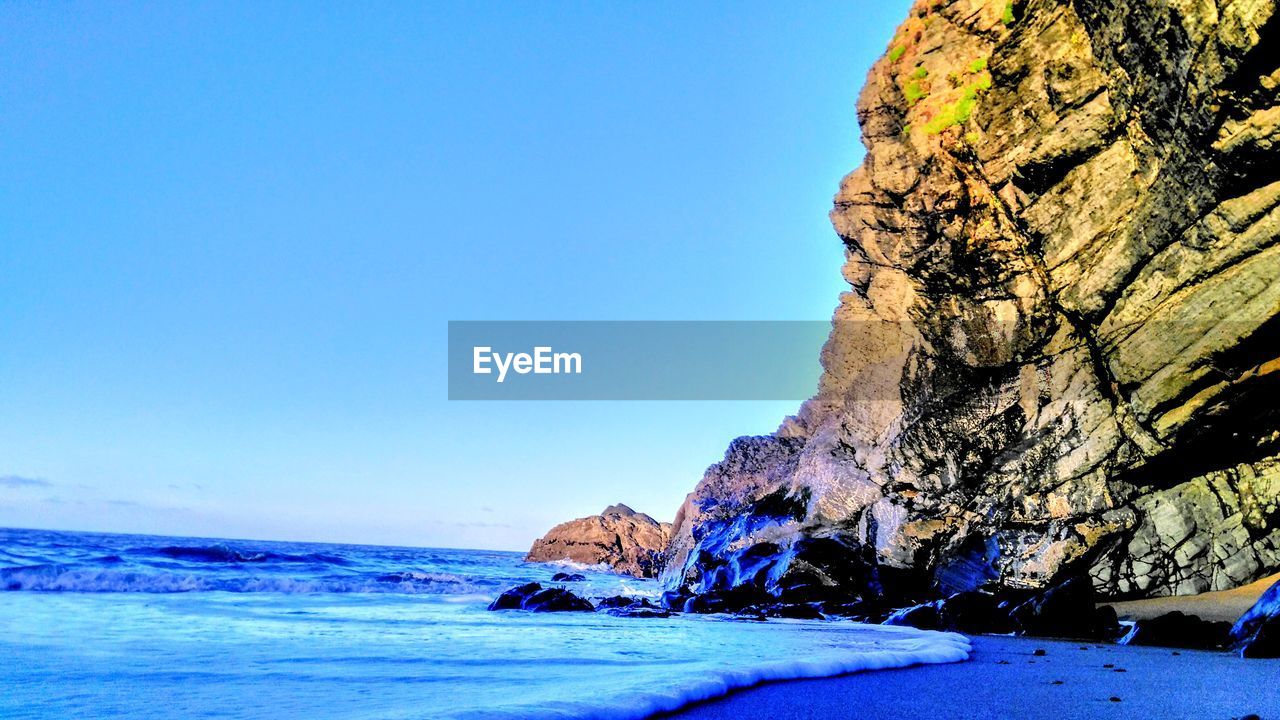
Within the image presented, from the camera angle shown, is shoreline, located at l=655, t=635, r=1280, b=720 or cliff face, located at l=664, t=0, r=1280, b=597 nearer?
shoreline, located at l=655, t=635, r=1280, b=720

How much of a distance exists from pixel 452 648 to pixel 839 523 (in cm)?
1346

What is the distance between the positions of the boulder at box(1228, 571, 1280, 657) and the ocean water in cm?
302

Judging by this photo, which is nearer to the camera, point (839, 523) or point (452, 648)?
point (452, 648)

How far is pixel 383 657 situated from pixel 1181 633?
9688mm

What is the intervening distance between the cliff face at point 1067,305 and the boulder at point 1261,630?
5.45 metres

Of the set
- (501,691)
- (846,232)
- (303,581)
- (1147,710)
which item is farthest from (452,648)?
(846,232)

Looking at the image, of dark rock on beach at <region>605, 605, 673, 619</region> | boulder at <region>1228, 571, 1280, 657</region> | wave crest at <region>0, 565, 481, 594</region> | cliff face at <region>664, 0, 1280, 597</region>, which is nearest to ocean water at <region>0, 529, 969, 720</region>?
dark rock on beach at <region>605, 605, 673, 619</region>

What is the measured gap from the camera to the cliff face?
12.6m

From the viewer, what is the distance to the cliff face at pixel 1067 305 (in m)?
12.6

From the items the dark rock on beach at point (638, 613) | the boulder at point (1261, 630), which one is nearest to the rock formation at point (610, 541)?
the dark rock on beach at point (638, 613)

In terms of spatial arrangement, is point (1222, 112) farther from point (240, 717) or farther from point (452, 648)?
point (240, 717)

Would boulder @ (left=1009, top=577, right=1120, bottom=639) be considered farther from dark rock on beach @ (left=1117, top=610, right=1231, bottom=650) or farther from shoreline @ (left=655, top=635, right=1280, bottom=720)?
shoreline @ (left=655, top=635, right=1280, bottom=720)

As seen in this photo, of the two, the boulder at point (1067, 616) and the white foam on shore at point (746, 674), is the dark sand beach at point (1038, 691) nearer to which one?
the white foam on shore at point (746, 674)

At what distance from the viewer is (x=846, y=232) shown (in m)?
21.2
